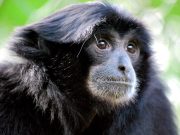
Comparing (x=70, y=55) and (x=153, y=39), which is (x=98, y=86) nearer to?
(x=70, y=55)

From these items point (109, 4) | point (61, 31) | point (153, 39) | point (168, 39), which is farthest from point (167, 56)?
point (61, 31)

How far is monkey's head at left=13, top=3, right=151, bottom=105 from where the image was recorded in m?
5.60

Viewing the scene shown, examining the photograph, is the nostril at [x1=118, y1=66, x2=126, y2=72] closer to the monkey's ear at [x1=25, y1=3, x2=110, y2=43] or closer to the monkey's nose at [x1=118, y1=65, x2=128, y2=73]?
the monkey's nose at [x1=118, y1=65, x2=128, y2=73]

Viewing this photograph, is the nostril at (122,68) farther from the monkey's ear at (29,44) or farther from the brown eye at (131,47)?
the monkey's ear at (29,44)

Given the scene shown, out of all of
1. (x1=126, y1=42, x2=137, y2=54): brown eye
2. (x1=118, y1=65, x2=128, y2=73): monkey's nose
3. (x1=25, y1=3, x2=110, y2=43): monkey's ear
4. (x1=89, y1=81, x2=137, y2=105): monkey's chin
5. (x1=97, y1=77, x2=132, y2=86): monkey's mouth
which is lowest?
(x1=89, y1=81, x2=137, y2=105): monkey's chin

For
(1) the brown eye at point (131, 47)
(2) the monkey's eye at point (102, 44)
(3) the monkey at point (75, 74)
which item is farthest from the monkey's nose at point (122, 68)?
(1) the brown eye at point (131, 47)

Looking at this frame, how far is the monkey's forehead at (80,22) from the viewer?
559cm

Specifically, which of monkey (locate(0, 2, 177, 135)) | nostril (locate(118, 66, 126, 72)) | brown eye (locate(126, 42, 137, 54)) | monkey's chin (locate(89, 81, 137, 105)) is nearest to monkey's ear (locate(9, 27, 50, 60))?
monkey (locate(0, 2, 177, 135))

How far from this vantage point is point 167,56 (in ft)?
23.8

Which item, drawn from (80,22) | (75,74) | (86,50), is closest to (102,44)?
(86,50)

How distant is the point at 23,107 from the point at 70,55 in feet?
2.85

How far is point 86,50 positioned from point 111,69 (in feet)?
1.41

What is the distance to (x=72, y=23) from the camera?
224 inches

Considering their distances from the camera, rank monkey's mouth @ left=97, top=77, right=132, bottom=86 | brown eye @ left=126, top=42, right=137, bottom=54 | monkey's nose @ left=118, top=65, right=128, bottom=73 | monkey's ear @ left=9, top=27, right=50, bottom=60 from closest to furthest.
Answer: monkey's nose @ left=118, top=65, right=128, bottom=73 < monkey's mouth @ left=97, top=77, right=132, bottom=86 < monkey's ear @ left=9, top=27, right=50, bottom=60 < brown eye @ left=126, top=42, right=137, bottom=54
